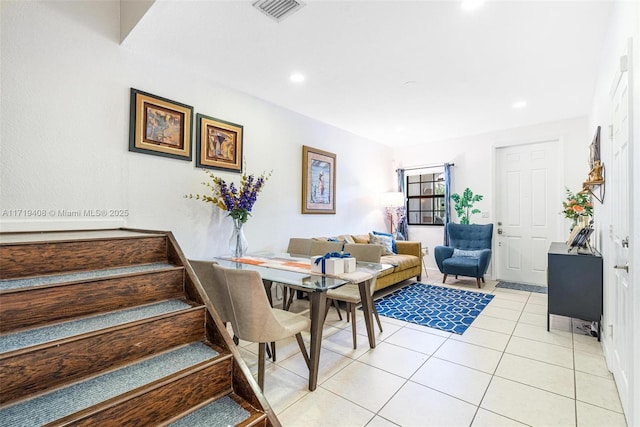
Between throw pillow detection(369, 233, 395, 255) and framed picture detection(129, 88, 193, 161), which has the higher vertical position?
framed picture detection(129, 88, 193, 161)

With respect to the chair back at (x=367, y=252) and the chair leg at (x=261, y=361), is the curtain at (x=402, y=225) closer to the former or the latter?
the chair back at (x=367, y=252)

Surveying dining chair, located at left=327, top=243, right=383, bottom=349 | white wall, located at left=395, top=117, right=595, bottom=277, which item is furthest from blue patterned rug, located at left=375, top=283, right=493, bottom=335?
white wall, located at left=395, top=117, right=595, bottom=277

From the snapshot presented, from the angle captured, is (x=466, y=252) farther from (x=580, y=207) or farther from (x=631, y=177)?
(x=631, y=177)

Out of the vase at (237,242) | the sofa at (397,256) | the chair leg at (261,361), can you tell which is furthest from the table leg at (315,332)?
the sofa at (397,256)

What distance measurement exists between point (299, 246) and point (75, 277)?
2.46 m

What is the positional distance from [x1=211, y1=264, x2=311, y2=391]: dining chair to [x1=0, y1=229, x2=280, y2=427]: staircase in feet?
0.76

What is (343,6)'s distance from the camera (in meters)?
2.07

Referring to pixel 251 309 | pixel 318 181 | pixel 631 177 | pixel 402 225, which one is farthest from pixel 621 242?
pixel 402 225

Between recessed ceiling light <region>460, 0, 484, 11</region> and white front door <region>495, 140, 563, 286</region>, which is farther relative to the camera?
white front door <region>495, 140, 563, 286</region>

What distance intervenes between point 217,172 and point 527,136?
4.95m

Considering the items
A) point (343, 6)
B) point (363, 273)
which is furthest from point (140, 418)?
point (343, 6)

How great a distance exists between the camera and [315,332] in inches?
82.1

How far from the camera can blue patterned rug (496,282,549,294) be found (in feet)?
15.0

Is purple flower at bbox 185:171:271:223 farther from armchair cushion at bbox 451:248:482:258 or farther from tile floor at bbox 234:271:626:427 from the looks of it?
armchair cushion at bbox 451:248:482:258
